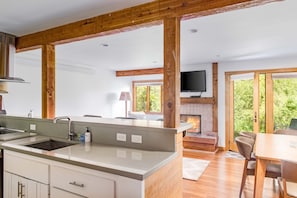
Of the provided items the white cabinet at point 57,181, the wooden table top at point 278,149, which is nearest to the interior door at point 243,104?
the wooden table top at point 278,149

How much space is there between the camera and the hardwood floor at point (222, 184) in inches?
114

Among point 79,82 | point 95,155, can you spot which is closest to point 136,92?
point 79,82

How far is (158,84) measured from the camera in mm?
7059

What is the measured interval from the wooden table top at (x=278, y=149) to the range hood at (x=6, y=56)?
11.5ft

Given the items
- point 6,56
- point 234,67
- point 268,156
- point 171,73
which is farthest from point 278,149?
point 6,56

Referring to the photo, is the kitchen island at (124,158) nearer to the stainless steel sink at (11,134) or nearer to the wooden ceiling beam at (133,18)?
the stainless steel sink at (11,134)

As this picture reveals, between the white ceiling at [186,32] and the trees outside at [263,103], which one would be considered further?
the trees outside at [263,103]

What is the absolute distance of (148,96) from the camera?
24.0 feet

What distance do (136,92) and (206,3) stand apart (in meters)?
5.98

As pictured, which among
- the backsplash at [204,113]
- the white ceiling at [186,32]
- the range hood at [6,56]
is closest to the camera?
the white ceiling at [186,32]

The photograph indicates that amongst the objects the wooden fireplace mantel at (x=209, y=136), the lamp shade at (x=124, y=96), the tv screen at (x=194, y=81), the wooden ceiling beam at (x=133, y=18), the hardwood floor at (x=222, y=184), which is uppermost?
the wooden ceiling beam at (x=133, y=18)

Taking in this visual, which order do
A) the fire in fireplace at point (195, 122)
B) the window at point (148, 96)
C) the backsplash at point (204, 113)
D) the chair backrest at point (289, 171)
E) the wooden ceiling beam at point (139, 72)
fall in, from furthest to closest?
the window at point (148, 96)
the wooden ceiling beam at point (139, 72)
the fire in fireplace at point (195, 122)
the backsplash at point (204, 113)
the chair backrest at point (289, 171)

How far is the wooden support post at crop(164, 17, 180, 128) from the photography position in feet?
6.15

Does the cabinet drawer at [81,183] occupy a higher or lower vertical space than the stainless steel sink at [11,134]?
lower
